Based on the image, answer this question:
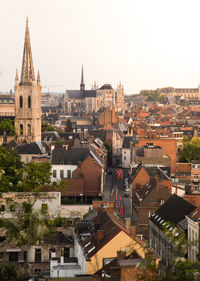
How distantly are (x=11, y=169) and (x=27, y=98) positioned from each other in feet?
171

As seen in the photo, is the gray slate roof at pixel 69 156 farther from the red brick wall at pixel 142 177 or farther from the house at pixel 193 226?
the house at pixel 193 226

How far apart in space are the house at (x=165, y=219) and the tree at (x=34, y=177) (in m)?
13.7

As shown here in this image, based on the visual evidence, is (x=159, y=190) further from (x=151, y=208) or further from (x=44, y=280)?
(x=44, y=280)

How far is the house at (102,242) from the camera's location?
40719 mm

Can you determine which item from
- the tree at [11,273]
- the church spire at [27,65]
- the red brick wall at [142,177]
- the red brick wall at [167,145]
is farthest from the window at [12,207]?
the church spire at [27,65]

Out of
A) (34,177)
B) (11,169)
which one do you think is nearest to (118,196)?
(11,169)

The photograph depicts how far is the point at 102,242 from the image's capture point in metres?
42.5

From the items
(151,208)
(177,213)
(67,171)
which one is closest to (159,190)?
(151,208)

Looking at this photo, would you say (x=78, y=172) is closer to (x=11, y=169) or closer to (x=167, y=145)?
(x=11, y=169)

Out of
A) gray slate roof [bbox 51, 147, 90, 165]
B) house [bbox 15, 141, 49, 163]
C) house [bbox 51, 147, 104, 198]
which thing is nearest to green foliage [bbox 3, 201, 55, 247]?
house [bbox 51, 147, 104, 198]

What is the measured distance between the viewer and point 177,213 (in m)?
53.0

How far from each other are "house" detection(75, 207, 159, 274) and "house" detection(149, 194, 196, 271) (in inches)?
193

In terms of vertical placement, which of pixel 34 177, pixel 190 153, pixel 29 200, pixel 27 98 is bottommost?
pixel 190 153

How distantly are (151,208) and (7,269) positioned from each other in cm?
2477
